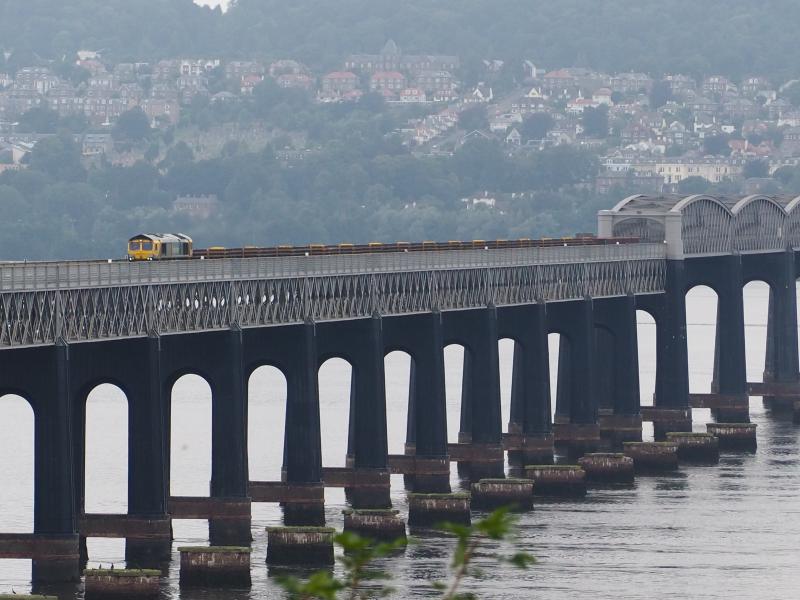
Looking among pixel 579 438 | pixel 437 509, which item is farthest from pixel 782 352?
pixel 437 509

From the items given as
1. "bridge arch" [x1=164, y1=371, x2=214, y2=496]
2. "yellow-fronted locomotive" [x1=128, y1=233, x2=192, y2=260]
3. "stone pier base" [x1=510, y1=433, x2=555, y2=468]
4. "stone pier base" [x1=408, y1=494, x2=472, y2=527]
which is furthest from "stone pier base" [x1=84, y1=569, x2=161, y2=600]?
"stone pier base" [x1=510, y1=433, x2=555, y2=468]

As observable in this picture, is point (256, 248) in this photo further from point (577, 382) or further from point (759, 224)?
point (759, 224)

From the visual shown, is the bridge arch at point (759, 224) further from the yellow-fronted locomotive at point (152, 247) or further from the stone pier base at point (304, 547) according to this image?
the stone pier base at point (304, 547)

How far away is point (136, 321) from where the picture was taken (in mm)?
97250

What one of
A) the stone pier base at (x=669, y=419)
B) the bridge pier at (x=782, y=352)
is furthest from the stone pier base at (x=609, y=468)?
the bridge pier at (x=782, y=352)

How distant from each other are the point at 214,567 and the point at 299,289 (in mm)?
21338

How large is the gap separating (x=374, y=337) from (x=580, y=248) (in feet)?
96.8

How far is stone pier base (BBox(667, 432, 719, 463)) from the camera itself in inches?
5502

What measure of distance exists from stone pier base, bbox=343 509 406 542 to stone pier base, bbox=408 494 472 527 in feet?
15.7

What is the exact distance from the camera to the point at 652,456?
135875 millimetres

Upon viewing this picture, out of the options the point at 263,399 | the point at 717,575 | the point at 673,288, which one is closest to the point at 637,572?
the point at 717,575

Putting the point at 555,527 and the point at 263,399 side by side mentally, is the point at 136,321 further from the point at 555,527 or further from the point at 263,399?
the point at 263,399

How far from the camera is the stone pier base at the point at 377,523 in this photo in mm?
102750

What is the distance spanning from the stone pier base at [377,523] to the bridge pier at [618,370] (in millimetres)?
44380
